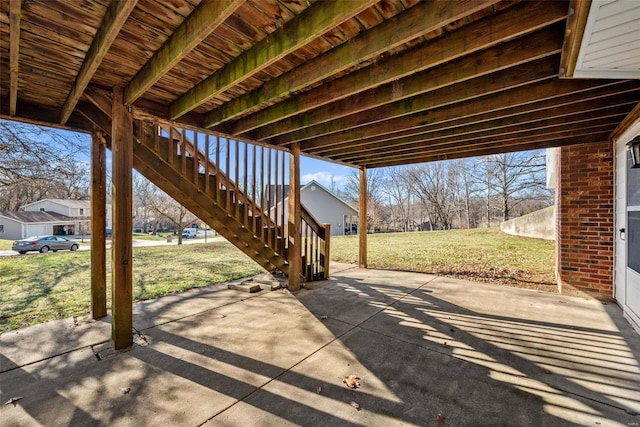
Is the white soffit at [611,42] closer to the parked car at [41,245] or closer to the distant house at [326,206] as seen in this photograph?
the distant house at [326,206]

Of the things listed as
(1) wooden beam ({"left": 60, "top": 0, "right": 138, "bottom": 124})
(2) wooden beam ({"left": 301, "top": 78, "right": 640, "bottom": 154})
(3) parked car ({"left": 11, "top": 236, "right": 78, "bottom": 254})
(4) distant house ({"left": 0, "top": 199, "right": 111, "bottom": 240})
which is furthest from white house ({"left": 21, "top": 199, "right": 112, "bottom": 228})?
(2) wooden beam ({"left": 301, "top": 78, "right": 640, "bottom": 154})

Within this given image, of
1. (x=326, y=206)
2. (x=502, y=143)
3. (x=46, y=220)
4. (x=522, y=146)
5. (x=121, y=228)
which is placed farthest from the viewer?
(x=46, y=220)

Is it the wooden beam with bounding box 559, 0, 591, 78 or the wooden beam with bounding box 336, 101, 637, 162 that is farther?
the wooden beam with bounding box 336, 101, 637, 162

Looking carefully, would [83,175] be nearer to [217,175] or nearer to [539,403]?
[217,175]

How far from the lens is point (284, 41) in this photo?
81.7 inches

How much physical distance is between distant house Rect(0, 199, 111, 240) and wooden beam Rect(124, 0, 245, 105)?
25.2 metres

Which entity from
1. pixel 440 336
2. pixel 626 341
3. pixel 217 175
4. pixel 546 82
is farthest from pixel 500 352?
pixel 217 175

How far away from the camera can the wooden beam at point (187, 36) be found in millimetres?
1694

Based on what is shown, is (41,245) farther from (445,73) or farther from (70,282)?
(445,73)

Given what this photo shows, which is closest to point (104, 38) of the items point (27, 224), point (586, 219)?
point (586, 219)

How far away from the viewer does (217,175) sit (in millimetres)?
4250

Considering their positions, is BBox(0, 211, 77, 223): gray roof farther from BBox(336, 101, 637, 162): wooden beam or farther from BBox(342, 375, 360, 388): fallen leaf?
BBox(342, 375, 360, 388): fallen leaf

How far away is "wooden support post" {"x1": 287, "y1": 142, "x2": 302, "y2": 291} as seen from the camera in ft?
16.7

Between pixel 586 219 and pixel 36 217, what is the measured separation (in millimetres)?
39536
